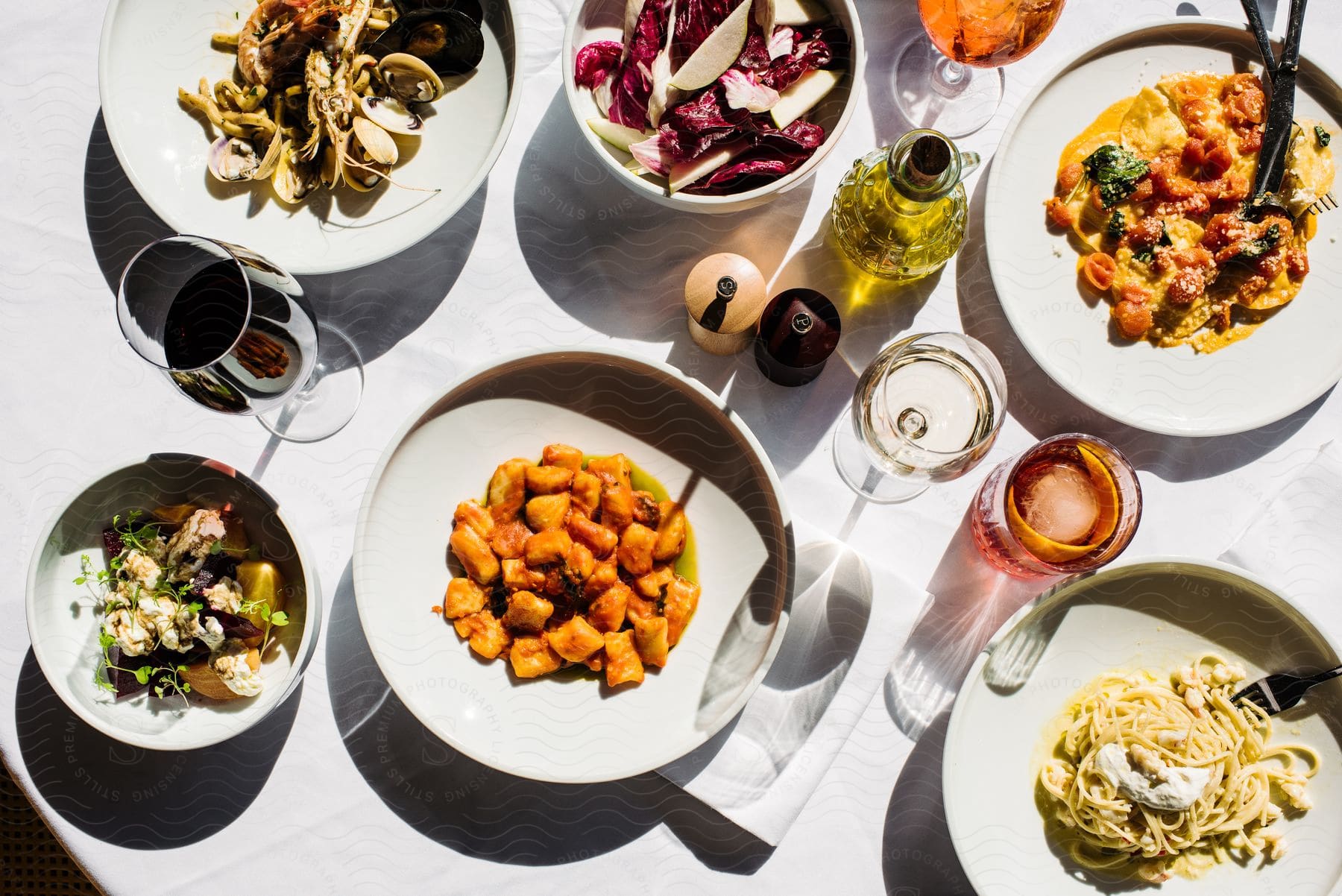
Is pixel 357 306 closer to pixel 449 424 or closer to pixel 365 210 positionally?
pixel 365 210

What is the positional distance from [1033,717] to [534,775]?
973 mm

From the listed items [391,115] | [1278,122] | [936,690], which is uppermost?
[1278,122]

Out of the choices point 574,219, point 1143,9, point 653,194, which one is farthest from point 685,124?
point 1143,9

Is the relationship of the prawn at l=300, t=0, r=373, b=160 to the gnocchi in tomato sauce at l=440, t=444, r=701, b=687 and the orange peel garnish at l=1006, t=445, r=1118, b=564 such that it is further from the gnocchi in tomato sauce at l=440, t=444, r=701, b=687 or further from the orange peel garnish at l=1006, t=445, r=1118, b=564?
the orange peel garnish at l=1006, t=445, r=1118, b=564

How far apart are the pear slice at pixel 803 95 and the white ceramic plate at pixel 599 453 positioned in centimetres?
52

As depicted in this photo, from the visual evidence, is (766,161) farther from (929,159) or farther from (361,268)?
(361,268)

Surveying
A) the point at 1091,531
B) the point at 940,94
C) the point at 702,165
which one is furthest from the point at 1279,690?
the point at 702,165

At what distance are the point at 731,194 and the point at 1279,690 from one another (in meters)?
1.43

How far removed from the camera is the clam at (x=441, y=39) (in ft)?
4.92

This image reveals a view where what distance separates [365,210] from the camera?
5.18 ft

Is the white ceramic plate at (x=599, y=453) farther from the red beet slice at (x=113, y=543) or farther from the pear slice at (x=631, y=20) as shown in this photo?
the pear slice at (x=631, y=20)

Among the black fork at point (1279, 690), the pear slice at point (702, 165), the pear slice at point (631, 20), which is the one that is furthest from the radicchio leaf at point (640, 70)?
the black fork at point (1279, 690)

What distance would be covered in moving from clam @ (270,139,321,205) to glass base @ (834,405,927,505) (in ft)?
3.80

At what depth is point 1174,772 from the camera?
4.87 feet
